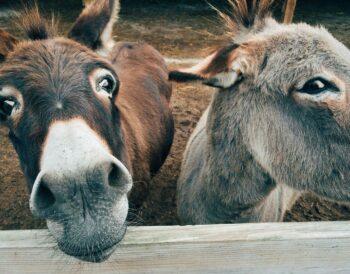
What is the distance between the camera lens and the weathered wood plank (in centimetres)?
143

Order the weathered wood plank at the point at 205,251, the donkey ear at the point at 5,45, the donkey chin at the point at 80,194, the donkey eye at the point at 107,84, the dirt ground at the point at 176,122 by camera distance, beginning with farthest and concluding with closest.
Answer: the dirt ground at the point at 176,122 → the donkey ear at the point at 5,45 → the donkey eye at the point at 107,84 → the weathered wood plank at the point at 205,251 → the donkey chin at the point at 80,194

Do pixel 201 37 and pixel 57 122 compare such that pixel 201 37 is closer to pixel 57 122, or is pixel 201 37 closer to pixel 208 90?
pixel 208 90

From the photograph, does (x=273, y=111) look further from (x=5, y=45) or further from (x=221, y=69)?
(x=5, y=45)

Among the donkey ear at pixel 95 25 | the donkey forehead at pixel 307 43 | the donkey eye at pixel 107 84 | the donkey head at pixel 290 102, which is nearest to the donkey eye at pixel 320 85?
the donkey head at pixel 290 102

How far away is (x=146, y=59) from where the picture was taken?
3445mm

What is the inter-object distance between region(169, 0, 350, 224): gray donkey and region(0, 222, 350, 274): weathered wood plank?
37cm

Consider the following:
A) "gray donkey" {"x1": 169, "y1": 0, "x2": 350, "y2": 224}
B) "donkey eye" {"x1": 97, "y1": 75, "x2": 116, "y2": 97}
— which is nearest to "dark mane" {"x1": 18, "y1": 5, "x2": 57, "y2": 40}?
"donkey eye" {"x1": 97, "y1": 75, "x2": 116, "y2": 97}

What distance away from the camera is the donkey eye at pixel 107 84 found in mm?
1734

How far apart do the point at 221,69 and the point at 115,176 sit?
29.7 inches

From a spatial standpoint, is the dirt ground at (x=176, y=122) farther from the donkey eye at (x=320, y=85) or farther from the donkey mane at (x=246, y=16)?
the donkey eye at (x=320, y=85)

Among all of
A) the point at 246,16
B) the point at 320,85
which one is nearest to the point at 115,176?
the point at 320,85

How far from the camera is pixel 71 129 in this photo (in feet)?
4.43

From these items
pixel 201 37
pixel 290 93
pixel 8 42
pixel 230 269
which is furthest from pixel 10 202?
pixel 201 37

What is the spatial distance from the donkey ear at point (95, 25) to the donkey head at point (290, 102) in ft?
2.32
